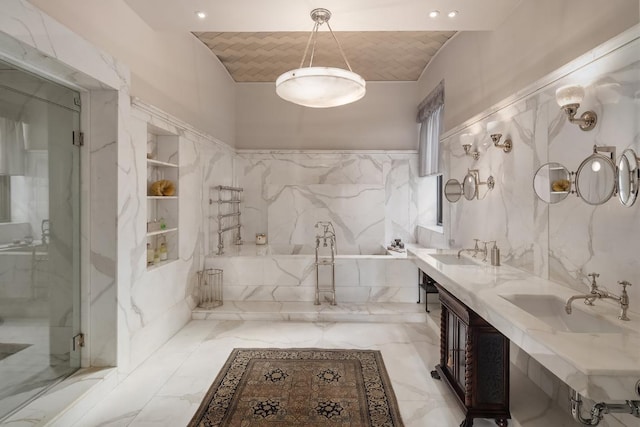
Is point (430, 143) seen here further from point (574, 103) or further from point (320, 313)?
point (574, 103)

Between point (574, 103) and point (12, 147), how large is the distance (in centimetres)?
311

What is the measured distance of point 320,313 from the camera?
12.9 feet

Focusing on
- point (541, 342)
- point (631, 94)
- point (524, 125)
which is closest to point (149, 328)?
point (541, 342)

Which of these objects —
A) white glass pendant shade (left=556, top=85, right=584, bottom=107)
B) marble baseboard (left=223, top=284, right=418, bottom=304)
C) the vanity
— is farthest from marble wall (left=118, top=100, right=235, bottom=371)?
white glass pendant shade (left=556, top=85, right=584, bottom=107)

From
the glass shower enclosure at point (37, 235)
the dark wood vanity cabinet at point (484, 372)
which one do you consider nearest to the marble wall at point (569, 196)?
the dark wood vanity cabinet at point (484, 372)

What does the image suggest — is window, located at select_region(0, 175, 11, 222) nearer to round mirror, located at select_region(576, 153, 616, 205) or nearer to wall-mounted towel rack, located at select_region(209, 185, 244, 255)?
wall-mounted towel rack, located at select_region(209, 185, 244, 255)

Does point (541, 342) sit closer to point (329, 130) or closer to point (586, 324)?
point (586, 324)

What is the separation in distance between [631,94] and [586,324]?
1089 millimetres

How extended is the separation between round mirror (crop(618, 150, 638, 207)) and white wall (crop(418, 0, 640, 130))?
0.69 metres

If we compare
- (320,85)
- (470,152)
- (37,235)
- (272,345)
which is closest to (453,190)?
(470,152)

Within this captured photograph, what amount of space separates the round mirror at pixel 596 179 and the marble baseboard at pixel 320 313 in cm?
239

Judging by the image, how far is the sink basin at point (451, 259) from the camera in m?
2.94

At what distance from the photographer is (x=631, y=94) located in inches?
63.9

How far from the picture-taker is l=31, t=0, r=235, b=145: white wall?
7.65ft
